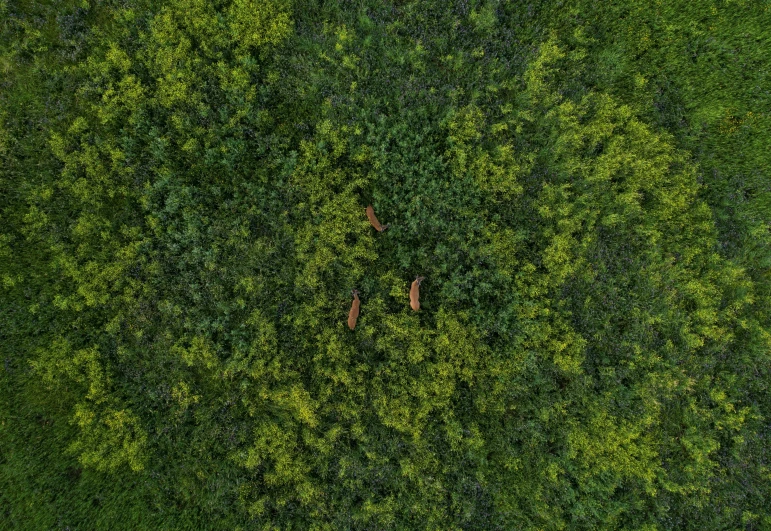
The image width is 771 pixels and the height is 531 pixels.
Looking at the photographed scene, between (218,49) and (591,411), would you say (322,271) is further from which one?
(591,411)

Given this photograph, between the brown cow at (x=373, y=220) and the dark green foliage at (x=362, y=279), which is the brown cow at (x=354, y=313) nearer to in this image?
the dark green foliage at (x=362, y=279)

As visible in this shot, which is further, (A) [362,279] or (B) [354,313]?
(A) [362,279]

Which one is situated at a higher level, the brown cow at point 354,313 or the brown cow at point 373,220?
the brown cow at point 373,220

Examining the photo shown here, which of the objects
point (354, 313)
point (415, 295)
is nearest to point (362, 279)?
point (354, 313)

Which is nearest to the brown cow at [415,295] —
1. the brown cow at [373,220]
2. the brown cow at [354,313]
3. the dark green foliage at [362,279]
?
the dark green foliage at [362,279]

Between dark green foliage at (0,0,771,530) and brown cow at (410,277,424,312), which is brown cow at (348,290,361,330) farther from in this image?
brown cow at (410,277,424,312)

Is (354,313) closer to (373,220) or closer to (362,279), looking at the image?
(362,279)

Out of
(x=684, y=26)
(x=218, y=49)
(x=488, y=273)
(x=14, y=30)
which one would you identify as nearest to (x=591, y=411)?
(x=488, y=273)
